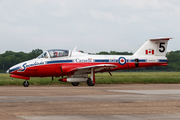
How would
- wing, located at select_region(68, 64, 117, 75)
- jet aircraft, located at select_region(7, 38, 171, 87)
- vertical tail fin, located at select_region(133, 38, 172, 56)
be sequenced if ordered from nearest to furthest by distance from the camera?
wing, located at select_region(68, 64, 117, 75), jet aircraft, located at select_region(7, 38, 171, 87), vertical tail fin, located at select_region(133, 38, 172, 56)

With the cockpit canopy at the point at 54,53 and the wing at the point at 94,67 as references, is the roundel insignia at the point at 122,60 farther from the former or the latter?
the cockpit canopy at the point at 54,53

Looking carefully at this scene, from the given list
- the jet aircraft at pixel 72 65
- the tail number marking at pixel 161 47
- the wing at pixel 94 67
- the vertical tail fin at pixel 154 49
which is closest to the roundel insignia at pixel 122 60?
the jet aircraft at pixel 72 65

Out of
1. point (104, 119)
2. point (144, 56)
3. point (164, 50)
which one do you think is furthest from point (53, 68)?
point (104, 119)

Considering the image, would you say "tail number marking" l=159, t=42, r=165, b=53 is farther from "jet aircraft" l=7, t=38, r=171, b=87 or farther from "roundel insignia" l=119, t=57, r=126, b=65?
"roundel insignia" l=119, t=57, r=126, b=65

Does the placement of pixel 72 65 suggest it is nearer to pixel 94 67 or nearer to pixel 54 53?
pixel 54 53

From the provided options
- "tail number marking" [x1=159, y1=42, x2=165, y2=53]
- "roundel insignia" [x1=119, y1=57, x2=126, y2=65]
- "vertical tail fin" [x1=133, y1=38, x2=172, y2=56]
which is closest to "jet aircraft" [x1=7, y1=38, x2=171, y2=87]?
"roundel insignia" [x1=119, y1=57, x2=126, y2=65]

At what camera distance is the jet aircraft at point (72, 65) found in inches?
929

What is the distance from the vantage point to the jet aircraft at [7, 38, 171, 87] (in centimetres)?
2359

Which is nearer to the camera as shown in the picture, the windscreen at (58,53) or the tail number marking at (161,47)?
the windscreen at (58,53)

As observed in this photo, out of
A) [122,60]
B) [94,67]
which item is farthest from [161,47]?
[94,67]

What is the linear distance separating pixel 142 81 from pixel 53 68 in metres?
8.41

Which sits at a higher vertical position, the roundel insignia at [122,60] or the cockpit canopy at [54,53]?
the cockpit canopy at [54,53]

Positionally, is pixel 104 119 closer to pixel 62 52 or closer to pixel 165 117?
pixel 165 117

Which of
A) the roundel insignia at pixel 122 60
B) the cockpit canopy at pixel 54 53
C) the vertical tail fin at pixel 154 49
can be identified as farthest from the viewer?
the vertical tail fin at pixel 154 49
